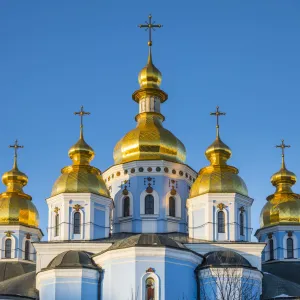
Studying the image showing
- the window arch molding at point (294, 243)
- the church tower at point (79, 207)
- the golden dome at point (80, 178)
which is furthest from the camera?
the window arch molding at point (294, 243)

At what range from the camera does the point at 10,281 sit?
40.6 m

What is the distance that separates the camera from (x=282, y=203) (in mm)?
46969

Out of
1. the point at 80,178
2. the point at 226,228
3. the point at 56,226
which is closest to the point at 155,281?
the point at 226,228

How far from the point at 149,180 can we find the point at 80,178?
3.22m

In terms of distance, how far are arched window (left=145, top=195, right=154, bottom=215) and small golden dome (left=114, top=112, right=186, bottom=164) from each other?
5.82 ft

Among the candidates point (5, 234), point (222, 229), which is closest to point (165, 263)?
point (222, 229)

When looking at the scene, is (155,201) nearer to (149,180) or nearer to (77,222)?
(149,180)

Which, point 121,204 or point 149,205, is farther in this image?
point 121,204

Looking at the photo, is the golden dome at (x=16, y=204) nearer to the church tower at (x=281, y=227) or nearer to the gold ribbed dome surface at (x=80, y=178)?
the gold ribbed dome surface at (x=80, y=178)

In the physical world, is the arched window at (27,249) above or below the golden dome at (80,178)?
below

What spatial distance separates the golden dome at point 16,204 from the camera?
45688mm

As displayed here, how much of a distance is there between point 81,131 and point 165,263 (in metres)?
9.40

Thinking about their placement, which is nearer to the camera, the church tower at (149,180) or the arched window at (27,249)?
the church tower at (149,180)

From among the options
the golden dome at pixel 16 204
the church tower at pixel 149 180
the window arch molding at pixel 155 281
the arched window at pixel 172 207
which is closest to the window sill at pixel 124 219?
the church tower at pixel 149 180
